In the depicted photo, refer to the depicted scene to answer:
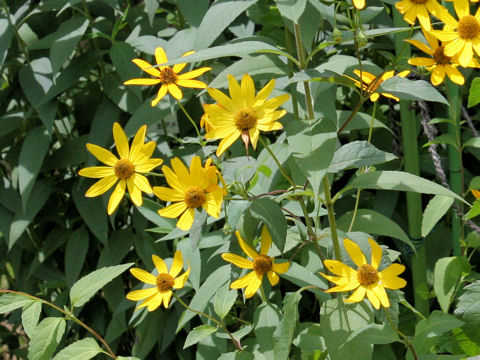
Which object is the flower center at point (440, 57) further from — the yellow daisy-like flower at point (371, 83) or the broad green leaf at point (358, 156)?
the broad green leaf at point (358, 156)

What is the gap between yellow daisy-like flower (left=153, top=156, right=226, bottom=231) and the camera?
0.79 m

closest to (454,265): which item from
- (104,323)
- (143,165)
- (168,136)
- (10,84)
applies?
(143,165)

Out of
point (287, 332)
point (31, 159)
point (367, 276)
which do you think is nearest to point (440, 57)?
point (367, 276)

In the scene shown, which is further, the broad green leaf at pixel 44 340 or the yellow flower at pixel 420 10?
the broad green leaf at pixel 44 340

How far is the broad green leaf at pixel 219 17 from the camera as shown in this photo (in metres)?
0.80

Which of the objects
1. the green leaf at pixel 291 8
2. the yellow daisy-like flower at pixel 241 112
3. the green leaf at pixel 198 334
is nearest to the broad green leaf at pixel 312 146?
the yellow daisy-like flower at pixel 241 112

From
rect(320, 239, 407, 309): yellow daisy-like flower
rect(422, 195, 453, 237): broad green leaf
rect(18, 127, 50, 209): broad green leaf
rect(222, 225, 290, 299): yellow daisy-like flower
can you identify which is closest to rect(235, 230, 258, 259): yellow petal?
rect(222, 225, 290, 299): yellow daisy-like flower

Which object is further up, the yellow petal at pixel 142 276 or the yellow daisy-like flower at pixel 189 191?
the yellow daisy-like flower at pixel 189 191

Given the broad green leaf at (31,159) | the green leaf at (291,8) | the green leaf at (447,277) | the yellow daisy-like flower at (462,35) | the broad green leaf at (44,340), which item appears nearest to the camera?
the green leaf at (291,8)

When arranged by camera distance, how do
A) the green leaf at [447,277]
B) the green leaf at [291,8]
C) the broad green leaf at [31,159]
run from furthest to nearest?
1. the broad green leaf at [31,159]
2. the green leaf at [447,277]
3. the green leaf at [291,8]

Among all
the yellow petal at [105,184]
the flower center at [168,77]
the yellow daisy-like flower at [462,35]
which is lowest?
the yellow petal at [105,184]

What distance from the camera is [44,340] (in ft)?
2.94

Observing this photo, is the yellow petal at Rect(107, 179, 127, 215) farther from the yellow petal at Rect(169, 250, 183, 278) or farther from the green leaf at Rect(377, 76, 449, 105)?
the green leaf at Rect(377, 76, 449, 105)

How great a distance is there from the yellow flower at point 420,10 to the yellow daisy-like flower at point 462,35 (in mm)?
18
